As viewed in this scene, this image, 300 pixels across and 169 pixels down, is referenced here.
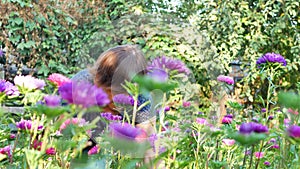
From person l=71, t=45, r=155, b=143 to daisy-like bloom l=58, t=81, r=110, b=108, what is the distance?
0.10 m

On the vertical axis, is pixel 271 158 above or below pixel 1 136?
below

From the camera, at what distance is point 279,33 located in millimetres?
4430

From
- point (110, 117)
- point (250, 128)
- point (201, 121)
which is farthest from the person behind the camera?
point (201, 121)

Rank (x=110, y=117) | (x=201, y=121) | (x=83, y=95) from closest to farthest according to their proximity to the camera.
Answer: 1. (x=83, y=95)
2. (x=110, y=117)
3. (x=201, y=121)

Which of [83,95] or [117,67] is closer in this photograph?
[83,95]

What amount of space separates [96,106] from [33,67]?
3.19 metres

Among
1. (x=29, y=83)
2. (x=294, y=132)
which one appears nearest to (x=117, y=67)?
(x=29, y=83)

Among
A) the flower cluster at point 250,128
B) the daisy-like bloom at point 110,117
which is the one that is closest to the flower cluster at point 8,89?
the daisy-like bloom at point 110,117

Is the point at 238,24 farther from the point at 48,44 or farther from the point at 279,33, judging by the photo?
the point at 48,44

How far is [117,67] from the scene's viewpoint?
58 cm

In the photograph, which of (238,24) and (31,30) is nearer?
(31,30)

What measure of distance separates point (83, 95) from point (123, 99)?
0.20m

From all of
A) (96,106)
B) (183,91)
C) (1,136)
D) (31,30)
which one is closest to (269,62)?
(183,91)

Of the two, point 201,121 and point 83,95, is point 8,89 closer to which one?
point 83,95
